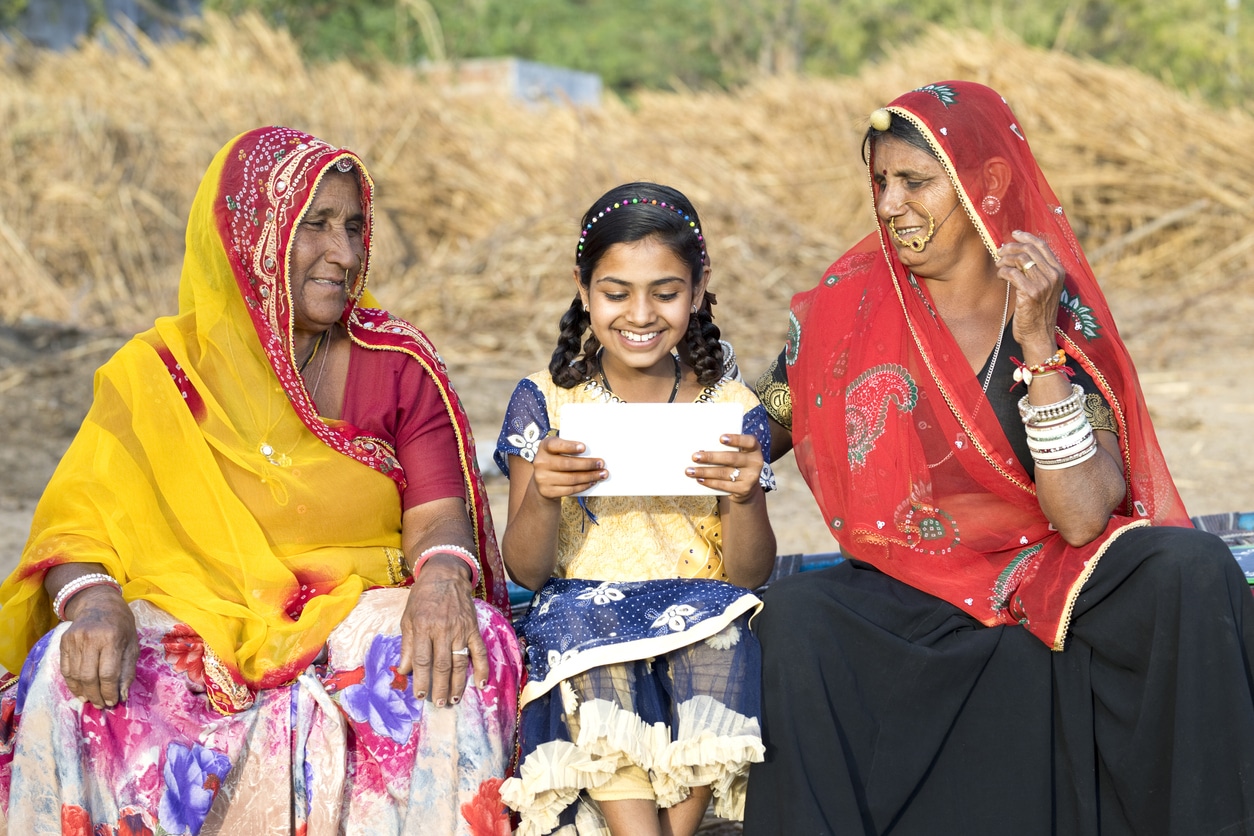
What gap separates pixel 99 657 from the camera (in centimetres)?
255

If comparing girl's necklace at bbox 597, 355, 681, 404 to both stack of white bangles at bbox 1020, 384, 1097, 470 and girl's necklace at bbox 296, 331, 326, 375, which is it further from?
stack of white bangles at bbox 1020, 384, 1097, 470

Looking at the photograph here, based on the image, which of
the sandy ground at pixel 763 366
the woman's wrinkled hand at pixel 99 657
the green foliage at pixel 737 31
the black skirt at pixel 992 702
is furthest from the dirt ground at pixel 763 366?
the green foliage at pixel 737 31

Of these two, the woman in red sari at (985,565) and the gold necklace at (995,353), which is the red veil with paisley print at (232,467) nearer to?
the woman in red sari at (985,565)

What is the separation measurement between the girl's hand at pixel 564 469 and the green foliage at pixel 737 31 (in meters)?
14.5

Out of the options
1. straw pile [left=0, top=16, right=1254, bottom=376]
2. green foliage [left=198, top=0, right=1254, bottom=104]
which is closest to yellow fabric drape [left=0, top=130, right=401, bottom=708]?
straw pile [left=0, top=16, right=1254, bottom=376]

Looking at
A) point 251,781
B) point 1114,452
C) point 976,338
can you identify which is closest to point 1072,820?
point 1114,452

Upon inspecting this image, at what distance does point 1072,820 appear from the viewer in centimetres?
271

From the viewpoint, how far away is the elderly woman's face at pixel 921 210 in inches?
117

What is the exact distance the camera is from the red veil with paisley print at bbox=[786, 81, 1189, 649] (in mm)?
2873

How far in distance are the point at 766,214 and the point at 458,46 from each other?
13076 millimetres

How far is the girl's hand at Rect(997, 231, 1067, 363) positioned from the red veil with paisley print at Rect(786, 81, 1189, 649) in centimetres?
16

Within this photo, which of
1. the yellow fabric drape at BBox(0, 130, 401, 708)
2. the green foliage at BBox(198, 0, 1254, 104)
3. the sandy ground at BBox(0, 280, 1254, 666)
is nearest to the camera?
the yellow fabric drape at BBox(0, 130, 401, 708)

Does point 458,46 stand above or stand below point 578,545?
above

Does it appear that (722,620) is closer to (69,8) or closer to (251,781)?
(251,781)
